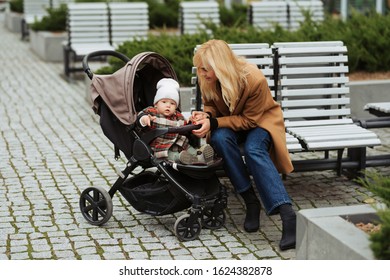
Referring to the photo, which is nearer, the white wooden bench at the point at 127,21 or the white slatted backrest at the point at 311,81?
the white slatted backrest at the point at 311,81

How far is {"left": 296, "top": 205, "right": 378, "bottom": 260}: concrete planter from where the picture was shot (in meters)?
4.59

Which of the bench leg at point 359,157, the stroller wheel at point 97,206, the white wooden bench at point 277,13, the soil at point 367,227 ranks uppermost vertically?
the white wooden bench at point 277,13

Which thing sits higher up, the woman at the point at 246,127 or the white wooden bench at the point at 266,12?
the white wooden bench at the point at 266,12

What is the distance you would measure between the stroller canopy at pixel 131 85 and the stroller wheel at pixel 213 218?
2.76 ft

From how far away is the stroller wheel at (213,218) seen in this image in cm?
635

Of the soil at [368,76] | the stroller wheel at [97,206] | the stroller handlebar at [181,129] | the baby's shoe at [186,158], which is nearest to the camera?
the stroller handlebar at [181,129]

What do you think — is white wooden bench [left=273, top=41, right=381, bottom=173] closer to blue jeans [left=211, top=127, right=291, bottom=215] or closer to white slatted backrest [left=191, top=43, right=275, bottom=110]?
white slatted backrest [left=191, top=43, right=275, bottom=110]

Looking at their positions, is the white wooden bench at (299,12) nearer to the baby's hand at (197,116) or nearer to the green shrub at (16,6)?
the baby's hand at (197,116)

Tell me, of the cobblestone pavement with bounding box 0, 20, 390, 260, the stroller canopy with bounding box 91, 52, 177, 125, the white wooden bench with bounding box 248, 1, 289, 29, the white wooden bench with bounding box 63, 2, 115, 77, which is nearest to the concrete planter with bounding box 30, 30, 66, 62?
the white wooden bench with bounding box 63, 2, 115, 77

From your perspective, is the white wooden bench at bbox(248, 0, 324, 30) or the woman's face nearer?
the woman's face

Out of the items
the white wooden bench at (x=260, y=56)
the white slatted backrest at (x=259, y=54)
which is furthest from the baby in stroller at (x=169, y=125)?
the white slatted backrest at (x=259, y=54)

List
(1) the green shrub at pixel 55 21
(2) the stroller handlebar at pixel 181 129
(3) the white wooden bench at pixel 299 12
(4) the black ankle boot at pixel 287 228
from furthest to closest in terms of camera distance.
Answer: (1) the green shrub at pixel 55 21 → (3) the white wooden bench at pixel 299 12 → (2) the stroller handlebar at pixel 181 129 → (4) the black ankle boot at pixel 287 228

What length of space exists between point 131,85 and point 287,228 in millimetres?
1466

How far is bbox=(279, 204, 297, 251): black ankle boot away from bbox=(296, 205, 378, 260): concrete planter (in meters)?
0.59
